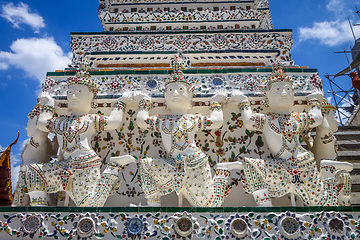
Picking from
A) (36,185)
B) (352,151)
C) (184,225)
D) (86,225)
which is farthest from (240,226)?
(352,151)

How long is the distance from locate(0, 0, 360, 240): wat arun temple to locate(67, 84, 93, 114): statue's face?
0.06 feet

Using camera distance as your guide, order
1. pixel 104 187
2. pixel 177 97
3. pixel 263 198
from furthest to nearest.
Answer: pixel 177 97 → pixel 104 187 → pixel 263 198

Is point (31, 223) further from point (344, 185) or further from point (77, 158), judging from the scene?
point (344, 185)

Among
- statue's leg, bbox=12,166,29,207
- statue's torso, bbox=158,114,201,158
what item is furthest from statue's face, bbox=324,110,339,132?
statue's leg, bbox=12,166,29,207

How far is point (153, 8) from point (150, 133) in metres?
5.16

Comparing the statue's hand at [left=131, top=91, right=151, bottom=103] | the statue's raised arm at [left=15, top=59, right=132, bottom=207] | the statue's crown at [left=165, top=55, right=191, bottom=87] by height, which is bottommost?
the statue's raised arm at [left=15, top=59, right=132, bottom=207]

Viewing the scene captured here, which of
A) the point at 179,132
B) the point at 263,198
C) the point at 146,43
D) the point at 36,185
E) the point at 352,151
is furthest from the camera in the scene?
the point at 352,151

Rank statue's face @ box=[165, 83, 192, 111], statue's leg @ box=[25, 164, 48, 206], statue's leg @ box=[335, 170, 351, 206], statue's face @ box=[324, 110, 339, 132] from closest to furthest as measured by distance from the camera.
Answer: statue's leg @ box=[25, 164, 48, 206] → statue's leg @ box=[335, 170, 351, 206] → statue's face @ box=[165, 83, 192, 111] → statue's face @ box=[324, 110, 339, 132]

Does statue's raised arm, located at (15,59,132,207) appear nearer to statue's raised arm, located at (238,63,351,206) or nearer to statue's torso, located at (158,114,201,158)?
statue's torso, located at (158,114,201,158)

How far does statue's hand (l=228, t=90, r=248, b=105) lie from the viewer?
235 inches

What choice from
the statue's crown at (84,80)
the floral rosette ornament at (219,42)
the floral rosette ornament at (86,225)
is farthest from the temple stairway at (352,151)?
the statue's crown at (84,80)

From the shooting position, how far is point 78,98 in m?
5.80

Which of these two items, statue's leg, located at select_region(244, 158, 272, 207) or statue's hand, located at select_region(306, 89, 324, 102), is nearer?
statue's leg, located at select_region(244, 158, 272, 207)

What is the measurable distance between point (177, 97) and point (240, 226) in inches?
90.3
